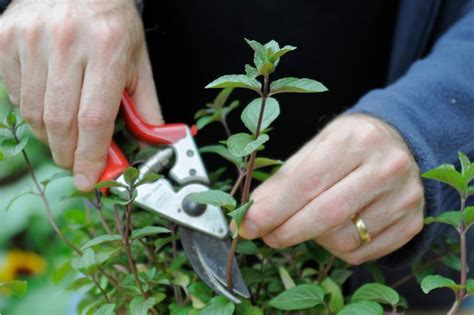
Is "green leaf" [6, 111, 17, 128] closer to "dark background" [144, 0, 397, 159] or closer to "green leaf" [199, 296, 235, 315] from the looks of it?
"green leaf" [199, 296, 235, 315]

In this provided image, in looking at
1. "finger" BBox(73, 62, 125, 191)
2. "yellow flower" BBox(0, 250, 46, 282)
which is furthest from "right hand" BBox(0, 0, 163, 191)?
"yellow flower" BBox(0, 250, 46, 282)

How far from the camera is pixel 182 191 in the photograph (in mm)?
747

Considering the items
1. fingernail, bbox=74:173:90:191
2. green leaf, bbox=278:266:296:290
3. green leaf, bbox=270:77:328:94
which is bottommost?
green leaf, bbox=278:266:296:290

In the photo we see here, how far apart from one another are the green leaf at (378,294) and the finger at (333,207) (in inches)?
2.8

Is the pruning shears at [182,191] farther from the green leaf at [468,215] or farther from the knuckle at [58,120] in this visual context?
the green leaf at [468,215]

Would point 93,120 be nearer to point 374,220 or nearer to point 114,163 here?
point 114,163

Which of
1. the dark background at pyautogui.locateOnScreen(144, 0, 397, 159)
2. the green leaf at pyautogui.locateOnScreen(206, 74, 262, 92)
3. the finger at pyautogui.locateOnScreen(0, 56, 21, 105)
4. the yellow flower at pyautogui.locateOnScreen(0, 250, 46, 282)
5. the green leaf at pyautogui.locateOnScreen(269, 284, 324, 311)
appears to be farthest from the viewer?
the yellow flower at pyautogui.locateOnScreen(0, 250, 46, 282)

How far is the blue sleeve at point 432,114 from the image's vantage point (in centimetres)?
75

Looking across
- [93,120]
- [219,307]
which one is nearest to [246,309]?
[219,307]

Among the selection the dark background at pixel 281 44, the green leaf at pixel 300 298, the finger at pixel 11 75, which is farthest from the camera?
the dark background at pixel 281 44

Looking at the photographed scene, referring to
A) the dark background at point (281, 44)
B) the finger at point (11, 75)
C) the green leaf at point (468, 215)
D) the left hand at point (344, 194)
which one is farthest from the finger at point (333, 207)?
the dark background at point (281, 44)

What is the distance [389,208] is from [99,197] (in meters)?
0.33

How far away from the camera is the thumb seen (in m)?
0.80

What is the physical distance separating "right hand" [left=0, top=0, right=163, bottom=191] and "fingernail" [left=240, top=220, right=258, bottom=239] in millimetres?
193
